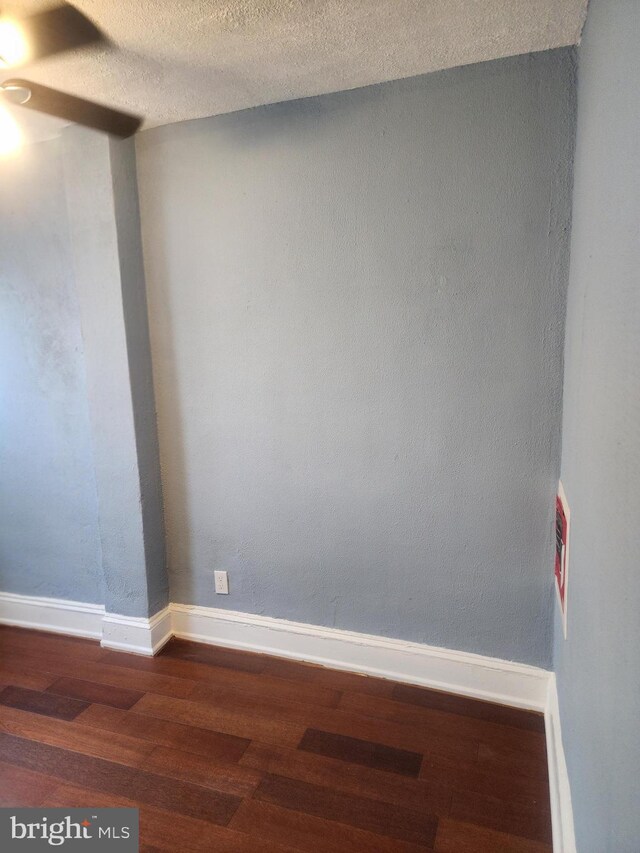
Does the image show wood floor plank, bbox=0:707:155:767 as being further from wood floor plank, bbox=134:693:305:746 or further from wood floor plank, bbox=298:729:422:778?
wood floor plank, bbox=298:729:422:778

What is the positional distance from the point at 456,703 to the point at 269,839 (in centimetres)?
83

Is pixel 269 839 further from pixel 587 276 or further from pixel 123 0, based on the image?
pixel 123 0

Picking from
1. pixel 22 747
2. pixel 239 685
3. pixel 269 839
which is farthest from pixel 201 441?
pixel 269 839

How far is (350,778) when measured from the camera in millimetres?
1639

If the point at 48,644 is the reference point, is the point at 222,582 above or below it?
above

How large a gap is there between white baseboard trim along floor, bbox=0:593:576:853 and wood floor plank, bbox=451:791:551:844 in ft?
0.20

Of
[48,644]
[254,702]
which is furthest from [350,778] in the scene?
[48,644]

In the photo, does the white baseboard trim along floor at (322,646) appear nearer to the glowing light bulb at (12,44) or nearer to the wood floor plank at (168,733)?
the wood floor plank at (168,733)

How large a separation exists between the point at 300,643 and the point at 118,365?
1399 mm

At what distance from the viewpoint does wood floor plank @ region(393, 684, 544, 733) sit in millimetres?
1858

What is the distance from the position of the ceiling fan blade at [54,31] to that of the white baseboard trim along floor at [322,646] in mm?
2035

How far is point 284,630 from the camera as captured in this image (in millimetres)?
2248

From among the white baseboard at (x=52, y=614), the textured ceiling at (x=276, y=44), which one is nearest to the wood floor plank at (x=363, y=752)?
the white baseboard at (x=52, y=614)

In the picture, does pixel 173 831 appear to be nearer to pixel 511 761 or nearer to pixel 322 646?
pixel 322 646
